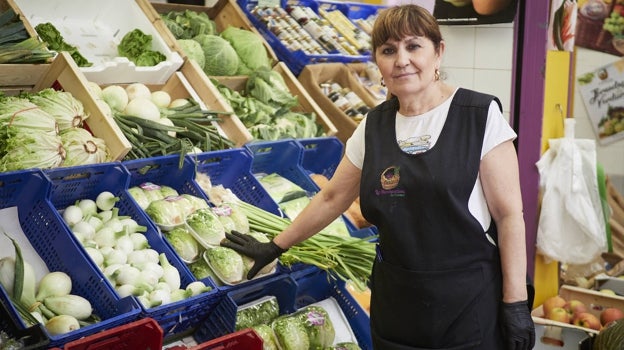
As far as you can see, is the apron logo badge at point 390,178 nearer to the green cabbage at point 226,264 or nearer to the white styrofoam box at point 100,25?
the green cabbage at point 226,264

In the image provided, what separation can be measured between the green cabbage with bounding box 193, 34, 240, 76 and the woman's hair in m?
2.29

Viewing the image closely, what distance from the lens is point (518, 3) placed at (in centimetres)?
503

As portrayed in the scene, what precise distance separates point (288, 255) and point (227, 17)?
99.4 inches

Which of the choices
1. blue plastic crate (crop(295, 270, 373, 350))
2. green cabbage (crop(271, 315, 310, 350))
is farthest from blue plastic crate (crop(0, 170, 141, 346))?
blue plastic crate (crop(295, 270, 373, 350))

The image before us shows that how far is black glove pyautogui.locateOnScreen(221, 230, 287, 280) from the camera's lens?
324 centimetres

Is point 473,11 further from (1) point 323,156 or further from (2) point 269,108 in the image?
(2) point 269,108

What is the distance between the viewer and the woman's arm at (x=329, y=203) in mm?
3031

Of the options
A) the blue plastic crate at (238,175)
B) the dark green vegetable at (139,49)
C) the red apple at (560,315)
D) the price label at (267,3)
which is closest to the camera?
the blue plastic crate at (238,175)

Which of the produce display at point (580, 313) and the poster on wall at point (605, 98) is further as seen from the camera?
the poster on wall at point (605, 98)

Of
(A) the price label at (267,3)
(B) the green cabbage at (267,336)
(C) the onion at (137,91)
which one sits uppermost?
(C) the onion at (137,91)

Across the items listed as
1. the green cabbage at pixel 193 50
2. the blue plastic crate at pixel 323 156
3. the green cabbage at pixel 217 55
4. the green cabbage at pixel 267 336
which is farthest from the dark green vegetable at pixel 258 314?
the green cabbage at pixel 217 55

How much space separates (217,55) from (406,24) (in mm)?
2413

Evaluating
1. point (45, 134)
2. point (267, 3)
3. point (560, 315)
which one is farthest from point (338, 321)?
point (267, 3)

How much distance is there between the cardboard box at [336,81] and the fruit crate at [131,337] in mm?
2730
